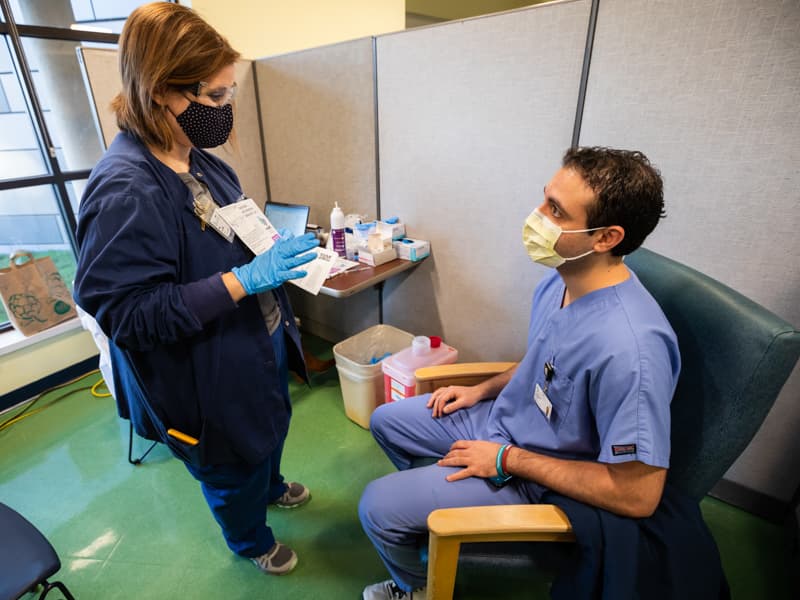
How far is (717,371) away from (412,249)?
1331 millimetres

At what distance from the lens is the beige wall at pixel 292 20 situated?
8.88 ft

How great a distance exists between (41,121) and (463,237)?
2287 millimetres

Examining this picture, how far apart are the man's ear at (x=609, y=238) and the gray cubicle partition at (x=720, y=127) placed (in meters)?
0.62

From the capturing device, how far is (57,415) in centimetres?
210

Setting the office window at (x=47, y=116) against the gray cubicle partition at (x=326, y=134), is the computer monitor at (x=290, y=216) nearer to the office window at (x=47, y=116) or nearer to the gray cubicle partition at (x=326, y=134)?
the gray cubicle partition at (x=326, y=134)

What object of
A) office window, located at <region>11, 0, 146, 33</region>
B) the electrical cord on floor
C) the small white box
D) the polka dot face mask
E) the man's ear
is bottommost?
the electrical cord on floor

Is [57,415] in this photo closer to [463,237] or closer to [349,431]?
[349,431]

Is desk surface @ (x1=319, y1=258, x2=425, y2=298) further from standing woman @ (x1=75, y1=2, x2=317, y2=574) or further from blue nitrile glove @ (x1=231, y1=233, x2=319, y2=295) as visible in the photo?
blue nitrile glove @ (x1=231, y1=233, x2=319, y2=295)

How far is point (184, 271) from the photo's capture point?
0.90 m

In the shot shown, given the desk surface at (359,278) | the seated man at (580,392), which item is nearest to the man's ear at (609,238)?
the seated man at (580,392)

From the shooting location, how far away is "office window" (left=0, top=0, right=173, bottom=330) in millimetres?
2062

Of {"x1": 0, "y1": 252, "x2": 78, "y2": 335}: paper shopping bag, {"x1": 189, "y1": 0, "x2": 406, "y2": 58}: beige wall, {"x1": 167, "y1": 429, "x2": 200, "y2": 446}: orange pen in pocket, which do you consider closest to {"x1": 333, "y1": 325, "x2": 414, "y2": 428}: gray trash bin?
{"x1": 167, "y1": 429, "x2": 200, "y2": 446}: orange pen in pocket

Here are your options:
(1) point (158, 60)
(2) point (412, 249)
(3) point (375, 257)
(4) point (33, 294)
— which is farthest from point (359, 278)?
(4) point (33, 294)

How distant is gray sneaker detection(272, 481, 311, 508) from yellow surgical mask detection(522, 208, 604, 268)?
4.22 ft
